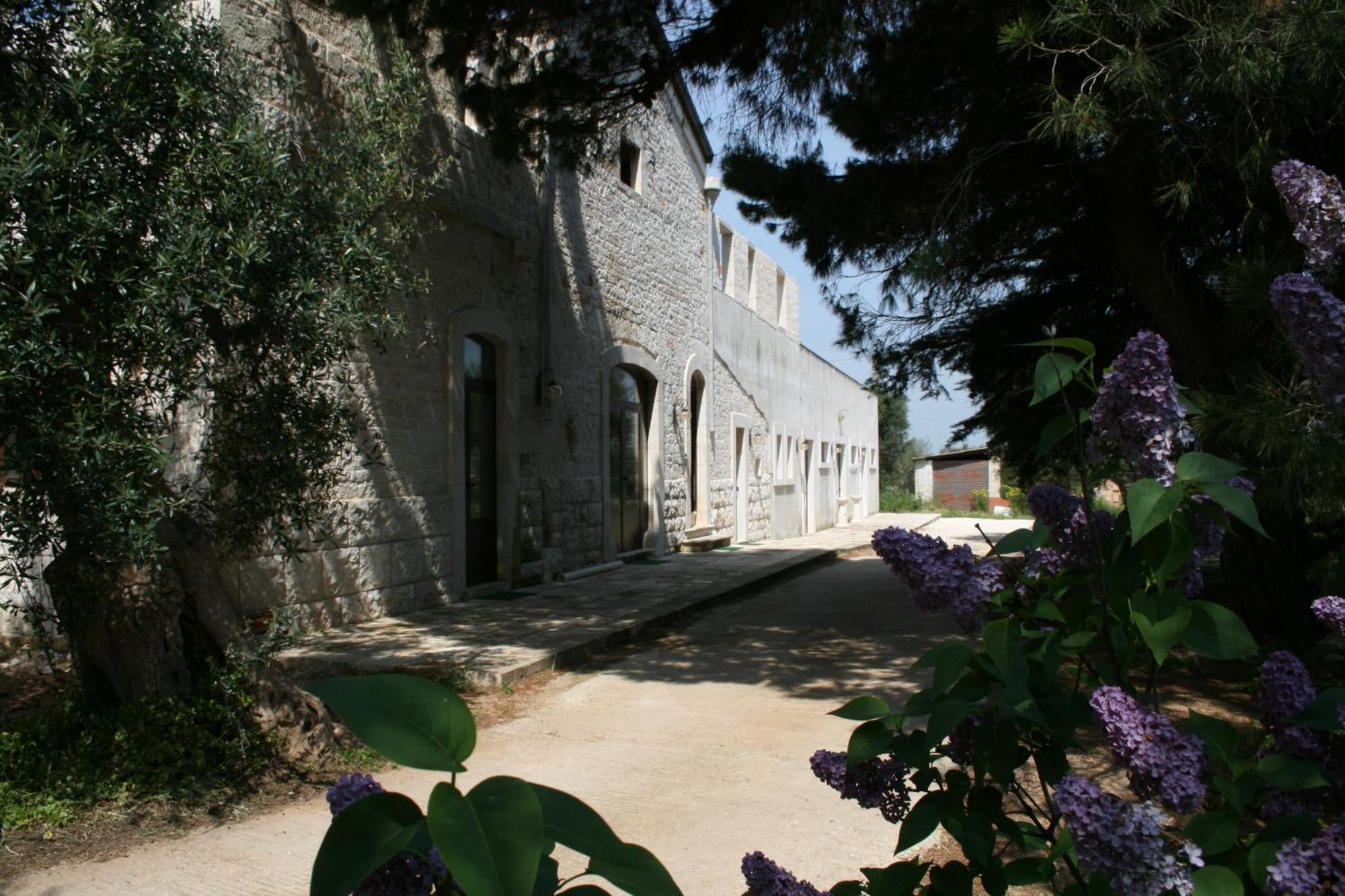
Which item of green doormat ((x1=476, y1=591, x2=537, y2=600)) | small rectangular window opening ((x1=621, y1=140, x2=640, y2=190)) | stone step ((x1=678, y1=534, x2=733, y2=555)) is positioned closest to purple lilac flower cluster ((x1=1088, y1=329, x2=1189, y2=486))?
green doormat ((x1=476, y1=591, x2=537, y2=600))

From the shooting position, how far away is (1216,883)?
117 centimetres

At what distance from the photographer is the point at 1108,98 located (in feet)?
19.2

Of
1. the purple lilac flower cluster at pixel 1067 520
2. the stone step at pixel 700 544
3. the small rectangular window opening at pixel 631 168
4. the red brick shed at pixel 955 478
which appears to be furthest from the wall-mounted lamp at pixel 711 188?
the red brick shed at pixel 955 478

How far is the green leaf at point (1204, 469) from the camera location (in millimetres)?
1280

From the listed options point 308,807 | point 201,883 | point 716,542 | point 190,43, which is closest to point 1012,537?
point 201,883

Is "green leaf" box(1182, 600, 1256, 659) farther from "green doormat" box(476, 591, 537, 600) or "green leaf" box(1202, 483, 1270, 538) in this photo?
"green doormat" box(476, 591, 537, 600)

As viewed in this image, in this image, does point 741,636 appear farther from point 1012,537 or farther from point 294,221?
point 1012,537

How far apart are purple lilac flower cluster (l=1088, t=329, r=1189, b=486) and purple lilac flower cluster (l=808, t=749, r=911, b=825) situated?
1.92ft

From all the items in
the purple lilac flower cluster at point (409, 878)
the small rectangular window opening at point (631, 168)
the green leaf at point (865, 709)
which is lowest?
the purple lilac flower cluster at point (409, 878)

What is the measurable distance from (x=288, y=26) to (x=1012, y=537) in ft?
25.8

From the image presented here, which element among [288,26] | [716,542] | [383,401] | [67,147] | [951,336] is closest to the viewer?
[67,147]

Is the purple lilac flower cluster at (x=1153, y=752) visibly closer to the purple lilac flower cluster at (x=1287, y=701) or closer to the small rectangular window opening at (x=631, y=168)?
the purple lilac flower cluster at (x=1287, y=701)

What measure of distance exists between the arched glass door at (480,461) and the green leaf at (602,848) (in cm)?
937

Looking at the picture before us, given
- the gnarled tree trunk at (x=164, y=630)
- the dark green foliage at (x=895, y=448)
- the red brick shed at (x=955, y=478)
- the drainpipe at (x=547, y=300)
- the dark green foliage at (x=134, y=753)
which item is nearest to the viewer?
the dark green foliage at (x=134, y=753)
